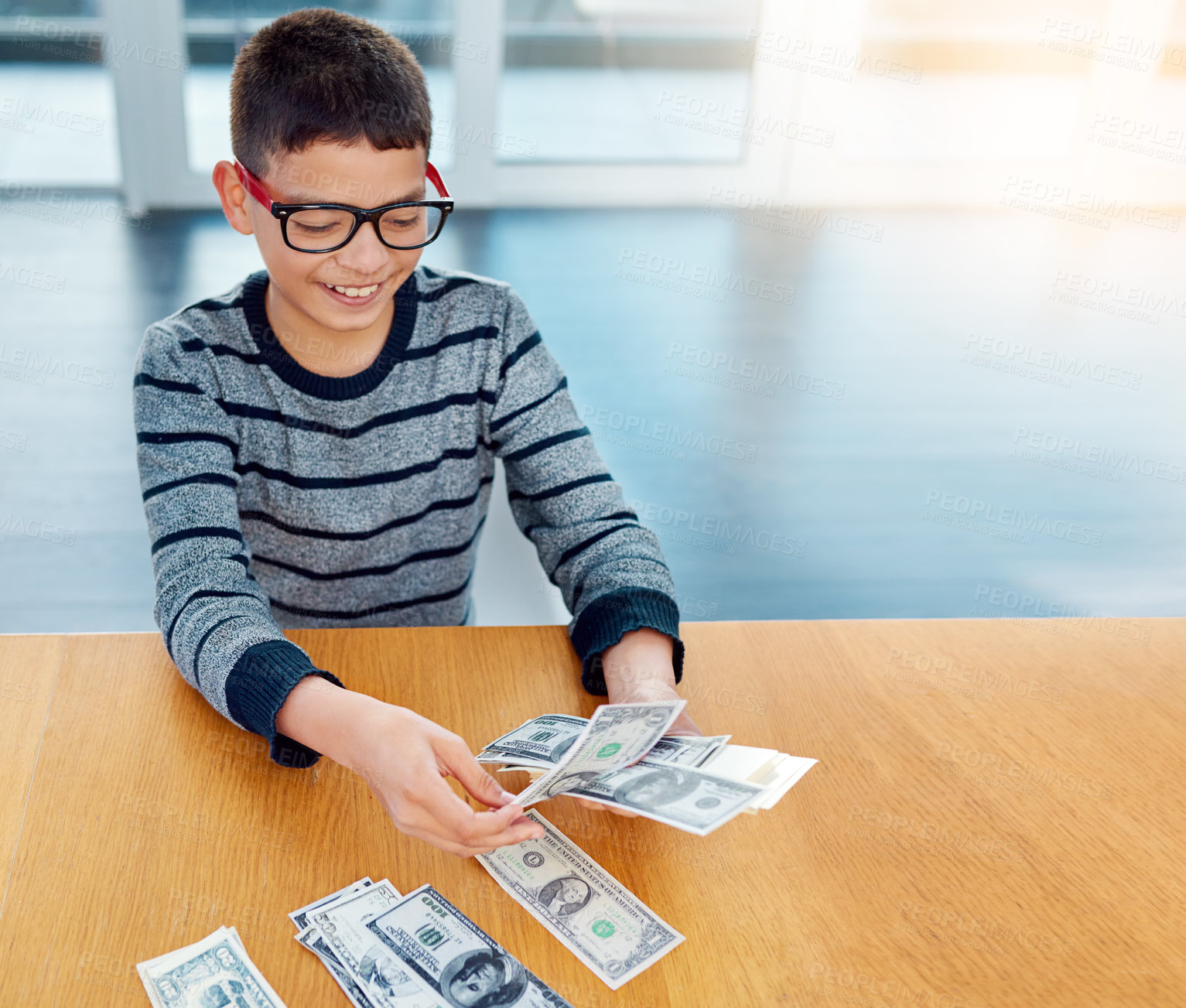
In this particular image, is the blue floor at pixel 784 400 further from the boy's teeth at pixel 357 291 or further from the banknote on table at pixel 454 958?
the banknote on table at pixel 454 958

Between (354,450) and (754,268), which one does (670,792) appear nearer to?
(354,450)

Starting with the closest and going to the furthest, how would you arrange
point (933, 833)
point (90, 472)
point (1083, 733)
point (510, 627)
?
point (933, 833)
point (1083, 733)
point (510, 627)
point (90, 472)

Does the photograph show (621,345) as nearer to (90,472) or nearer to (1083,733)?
(90,472)

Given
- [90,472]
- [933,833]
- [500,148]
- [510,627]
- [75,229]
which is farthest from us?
[500,148]

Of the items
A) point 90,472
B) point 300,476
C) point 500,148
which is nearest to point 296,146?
point 300,476

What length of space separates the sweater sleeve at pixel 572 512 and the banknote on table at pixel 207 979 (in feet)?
1.49

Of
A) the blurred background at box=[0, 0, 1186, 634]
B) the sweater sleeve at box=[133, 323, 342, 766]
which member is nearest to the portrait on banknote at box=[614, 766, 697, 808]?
the sweater sleeve at box=[133, 323, 342, 766]

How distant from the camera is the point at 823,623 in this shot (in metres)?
1.29

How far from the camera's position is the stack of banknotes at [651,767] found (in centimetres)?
88

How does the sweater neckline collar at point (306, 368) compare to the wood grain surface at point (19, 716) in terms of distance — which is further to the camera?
the sweater neckline collar at point (306, 368)

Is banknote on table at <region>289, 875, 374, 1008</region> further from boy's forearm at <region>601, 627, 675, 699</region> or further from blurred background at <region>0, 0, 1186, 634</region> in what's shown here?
blurred background at <region>0, 0, 1186, 634</region>

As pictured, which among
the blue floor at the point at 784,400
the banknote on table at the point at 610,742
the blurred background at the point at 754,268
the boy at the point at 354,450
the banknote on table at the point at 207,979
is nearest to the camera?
the banknote on table at the point at 207,979

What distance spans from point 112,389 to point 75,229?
1718 millimetres

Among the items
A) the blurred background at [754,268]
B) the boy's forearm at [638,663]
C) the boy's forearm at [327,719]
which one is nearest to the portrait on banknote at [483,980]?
the boy's forearm at [327,719]
